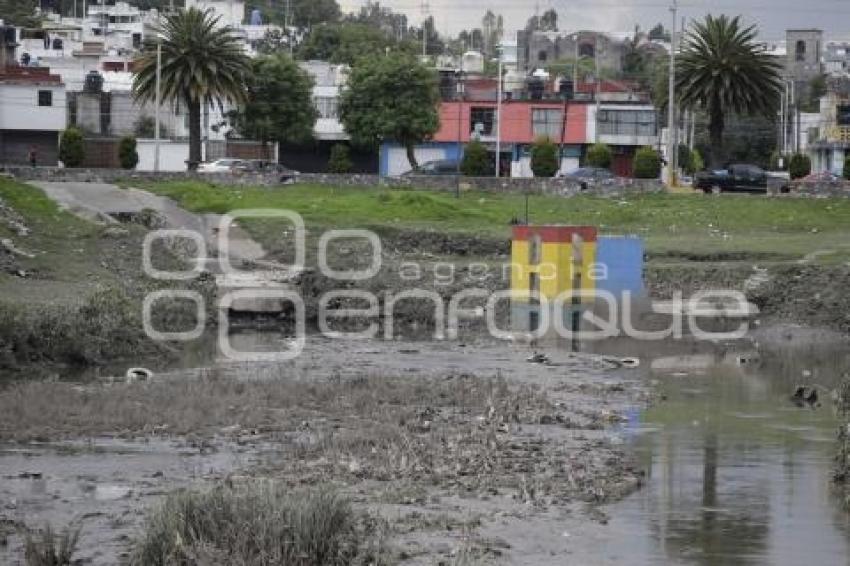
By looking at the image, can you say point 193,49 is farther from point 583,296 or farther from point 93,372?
point 93,372

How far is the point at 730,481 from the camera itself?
22922mm

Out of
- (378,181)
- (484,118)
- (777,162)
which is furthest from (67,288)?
(777,162)

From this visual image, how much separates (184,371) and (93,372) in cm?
189

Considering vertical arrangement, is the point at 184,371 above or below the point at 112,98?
below

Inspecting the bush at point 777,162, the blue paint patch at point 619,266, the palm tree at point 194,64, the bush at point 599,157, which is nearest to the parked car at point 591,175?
the bush at point 599,157

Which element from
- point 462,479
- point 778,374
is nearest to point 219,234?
point 778,374

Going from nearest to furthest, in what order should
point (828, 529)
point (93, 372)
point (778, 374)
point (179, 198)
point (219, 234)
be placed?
1. point (828, 529)
2. point (93, 372)
3. point (778, 374)
4. point (219, 234)
5. point (179, 198)

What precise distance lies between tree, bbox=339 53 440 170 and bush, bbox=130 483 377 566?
240ft

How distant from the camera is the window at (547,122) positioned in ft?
348

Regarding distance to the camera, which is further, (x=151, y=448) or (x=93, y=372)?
(x=93, y=372)

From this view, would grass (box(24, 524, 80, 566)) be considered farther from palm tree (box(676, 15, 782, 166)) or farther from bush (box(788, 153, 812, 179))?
bush (box(788, 153, 812, 179))

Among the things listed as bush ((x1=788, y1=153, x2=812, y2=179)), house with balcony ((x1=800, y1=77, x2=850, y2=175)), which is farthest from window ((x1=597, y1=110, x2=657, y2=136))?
bush ((x1=788, y1=153, x2=812, y2=179))

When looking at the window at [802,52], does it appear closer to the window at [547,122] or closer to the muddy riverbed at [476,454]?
the window at [547,122]

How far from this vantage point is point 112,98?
108 metres
